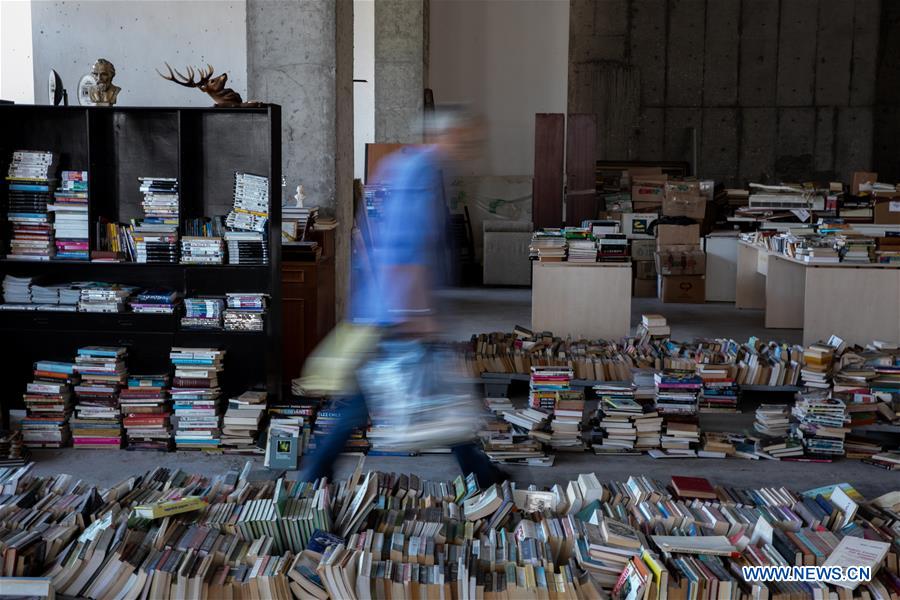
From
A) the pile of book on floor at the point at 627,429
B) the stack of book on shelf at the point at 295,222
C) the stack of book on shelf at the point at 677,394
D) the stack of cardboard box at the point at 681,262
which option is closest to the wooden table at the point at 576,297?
the stack of book on shelf at the point at 295,222

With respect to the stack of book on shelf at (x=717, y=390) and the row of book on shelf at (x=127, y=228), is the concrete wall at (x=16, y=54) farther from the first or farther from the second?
the stack of book on shelf at (x=717, y=390)

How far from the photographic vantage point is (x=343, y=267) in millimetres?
7832

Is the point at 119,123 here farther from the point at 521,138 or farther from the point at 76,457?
the point at 521,138

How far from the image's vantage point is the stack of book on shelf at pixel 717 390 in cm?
646

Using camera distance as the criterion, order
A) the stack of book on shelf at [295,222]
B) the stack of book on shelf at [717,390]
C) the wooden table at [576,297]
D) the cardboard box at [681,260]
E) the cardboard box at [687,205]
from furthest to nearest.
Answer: the cardboard box at [687,205] < the cardboard box at [681,260] < the wooden table at [576,297] < the stack of book on shelf at [295,222] < the stack of book on shelf at [717,390]

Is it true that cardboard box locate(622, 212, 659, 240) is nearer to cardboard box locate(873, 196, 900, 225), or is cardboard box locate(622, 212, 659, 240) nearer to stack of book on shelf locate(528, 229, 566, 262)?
cardboard box locate(873, 196, 900, 225)

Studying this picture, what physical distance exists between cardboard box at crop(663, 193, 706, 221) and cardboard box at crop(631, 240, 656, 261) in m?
0.46

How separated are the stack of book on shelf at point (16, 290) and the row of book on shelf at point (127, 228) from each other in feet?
0.50

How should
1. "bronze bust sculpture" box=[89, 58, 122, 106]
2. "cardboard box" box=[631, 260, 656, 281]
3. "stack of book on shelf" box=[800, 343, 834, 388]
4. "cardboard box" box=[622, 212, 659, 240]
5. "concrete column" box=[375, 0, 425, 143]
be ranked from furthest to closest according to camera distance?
"concrete column" box=[375, 0, 425, 143], "cardboard box" box=[622, 212, 659, 240], "cardboard box" box=[631, 260, 656, 281], "stack of book on shelf" box=[800, 343, 834, 388], "bronze bust sculpture" box=[89, 58, 122, 106]

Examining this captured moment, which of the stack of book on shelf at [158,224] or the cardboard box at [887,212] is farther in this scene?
the cardboard box at [887,212]

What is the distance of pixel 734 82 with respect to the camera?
17.0 metres

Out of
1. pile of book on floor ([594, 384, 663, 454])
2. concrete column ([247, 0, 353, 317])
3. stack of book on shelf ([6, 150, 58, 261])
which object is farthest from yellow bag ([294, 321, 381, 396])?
concrete column ([247, 0, 353, 317])

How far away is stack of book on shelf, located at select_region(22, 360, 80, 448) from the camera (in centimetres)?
549

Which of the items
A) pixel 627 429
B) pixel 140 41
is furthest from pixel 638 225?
pixel 627 429
